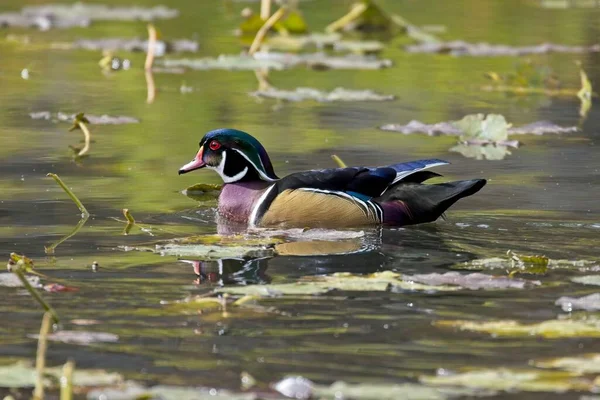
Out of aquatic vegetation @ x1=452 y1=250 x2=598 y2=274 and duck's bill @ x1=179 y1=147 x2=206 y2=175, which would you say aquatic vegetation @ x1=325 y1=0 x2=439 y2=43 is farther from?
aquatic vegetation @ x1=452 y1=250 x2=598 y2=274

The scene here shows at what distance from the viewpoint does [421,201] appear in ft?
27.8

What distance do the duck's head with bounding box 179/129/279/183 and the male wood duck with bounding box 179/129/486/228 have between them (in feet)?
0.59

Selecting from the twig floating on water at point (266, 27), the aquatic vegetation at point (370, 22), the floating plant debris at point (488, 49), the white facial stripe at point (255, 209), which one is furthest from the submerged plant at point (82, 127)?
the aquatic vegetation at point (370, 22)

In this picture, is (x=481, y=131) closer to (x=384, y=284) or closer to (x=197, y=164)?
(x=197, y=164)

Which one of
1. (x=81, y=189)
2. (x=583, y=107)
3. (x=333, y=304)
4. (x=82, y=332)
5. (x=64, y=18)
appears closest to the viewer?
(x=82, y=332)

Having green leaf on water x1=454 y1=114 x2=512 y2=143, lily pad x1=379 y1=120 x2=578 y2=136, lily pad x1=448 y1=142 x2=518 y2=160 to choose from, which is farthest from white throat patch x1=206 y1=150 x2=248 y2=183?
lily pad x1=379 y1=120 x2=578 y2=136

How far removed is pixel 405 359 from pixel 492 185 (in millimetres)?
4720

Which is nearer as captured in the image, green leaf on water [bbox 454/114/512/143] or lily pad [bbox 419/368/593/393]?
lily pad [bbox 419/368/593/393]

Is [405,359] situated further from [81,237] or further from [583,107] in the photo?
[583,107]

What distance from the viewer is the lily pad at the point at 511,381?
15.5 ft

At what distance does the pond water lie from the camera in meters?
5.38

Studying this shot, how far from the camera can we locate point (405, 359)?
5.28 meters

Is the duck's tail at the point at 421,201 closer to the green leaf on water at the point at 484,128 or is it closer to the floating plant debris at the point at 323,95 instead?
the green leaf on water at the point at 484,128

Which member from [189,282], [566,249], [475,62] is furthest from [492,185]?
[475,62]
